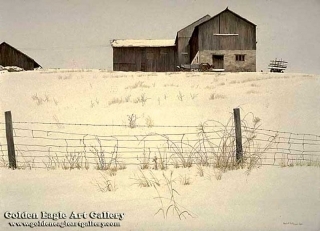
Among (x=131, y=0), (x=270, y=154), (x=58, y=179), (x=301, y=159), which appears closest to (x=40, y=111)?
(x=58, y=179)

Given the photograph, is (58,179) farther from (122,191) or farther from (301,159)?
(301,159)

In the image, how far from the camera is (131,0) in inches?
171

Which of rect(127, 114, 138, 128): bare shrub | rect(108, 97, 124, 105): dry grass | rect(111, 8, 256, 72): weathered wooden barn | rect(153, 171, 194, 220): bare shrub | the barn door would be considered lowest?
rect(153, 171, 194, 220): bare shrub

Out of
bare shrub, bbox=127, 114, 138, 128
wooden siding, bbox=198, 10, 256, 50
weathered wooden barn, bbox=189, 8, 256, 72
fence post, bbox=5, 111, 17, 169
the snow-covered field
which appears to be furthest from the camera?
weathered wooden barn, bbox=189, 8, 256, 72

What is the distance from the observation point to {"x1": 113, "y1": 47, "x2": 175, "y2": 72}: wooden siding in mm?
21516

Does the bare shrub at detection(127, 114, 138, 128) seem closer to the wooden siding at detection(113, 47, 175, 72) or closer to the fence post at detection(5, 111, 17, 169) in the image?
the fence post at detection(5, 111, 17, 169)

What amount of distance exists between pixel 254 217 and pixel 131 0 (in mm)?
2736

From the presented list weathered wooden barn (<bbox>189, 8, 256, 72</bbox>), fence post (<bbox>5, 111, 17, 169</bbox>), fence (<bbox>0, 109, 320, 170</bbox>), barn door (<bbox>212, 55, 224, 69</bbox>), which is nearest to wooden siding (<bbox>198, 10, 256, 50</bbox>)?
weathered wooden barn (<bbox>189, 8, 256, 72</bbox>)

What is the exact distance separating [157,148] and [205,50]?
11715 millimetres

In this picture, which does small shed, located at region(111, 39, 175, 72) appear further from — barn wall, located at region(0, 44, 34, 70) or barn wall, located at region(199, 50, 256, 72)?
barn wall, located at region(0, 44, 34, 70)

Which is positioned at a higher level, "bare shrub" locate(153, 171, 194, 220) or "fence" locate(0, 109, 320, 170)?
"fence" locate(0, 109, 320, 170)

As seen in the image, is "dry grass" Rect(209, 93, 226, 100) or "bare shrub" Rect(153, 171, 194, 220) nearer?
"bare shrub" Rect(153, 171, 194, 220)

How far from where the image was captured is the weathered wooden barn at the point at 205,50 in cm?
1011

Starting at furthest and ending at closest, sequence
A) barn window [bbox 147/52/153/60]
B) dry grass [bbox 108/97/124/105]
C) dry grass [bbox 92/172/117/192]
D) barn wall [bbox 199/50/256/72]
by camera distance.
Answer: barn window [bbox 147/52/153/60]
barn wall [bbox 199/50/256/72]
dry grass [bbox 108/97/124/105]
dry grass [bbox 92/172/117/192]
